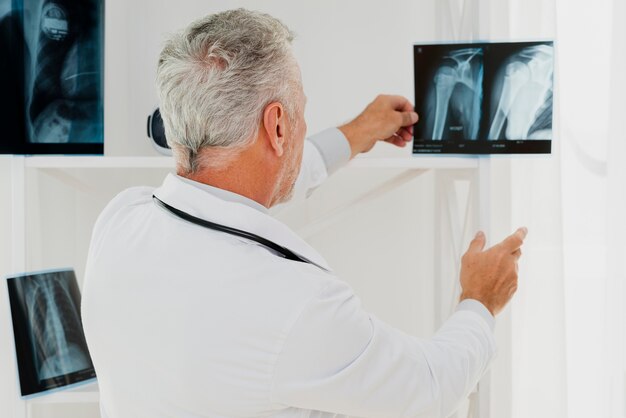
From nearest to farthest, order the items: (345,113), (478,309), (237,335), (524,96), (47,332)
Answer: (237,335), (478,309), (524,96), (47,332), (345,113)

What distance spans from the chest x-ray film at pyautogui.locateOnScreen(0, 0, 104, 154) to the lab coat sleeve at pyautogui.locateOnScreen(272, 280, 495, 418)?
771 millimetres

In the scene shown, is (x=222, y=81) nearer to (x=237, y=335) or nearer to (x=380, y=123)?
(x=237, y=335)

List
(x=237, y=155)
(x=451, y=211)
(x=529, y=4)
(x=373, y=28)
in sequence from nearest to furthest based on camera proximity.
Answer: (x=237, y=155) < (x=529, y=4) < (x=451, y=211) < (x=373, y=28)

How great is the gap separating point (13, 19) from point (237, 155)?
2.35 feet

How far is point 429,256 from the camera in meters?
1.81

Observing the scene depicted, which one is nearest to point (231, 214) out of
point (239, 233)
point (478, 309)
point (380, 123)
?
point (239, 233)

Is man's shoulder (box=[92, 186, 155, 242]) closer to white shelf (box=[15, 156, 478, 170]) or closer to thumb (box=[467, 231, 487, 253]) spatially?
white shelf (box=[15, 156, 478, 170])

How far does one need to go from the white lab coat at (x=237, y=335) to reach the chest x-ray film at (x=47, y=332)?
0.50m

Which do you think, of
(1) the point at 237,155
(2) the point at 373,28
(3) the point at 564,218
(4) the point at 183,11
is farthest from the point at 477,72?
(4) the point at 183,11

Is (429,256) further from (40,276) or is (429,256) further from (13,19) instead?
(13,19)

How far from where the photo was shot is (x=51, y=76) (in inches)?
56.8

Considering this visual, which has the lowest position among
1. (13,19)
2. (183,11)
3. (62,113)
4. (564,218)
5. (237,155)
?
(564,218)

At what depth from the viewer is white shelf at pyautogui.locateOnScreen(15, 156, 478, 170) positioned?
1.39 metres

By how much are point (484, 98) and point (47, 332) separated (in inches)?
39.4
